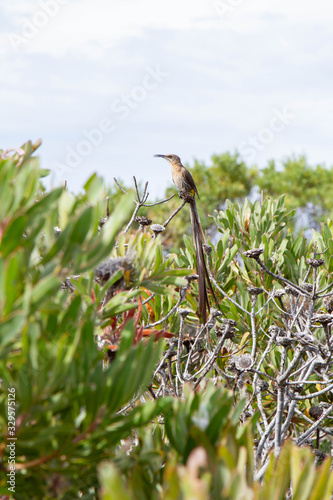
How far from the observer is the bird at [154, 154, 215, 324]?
341cm

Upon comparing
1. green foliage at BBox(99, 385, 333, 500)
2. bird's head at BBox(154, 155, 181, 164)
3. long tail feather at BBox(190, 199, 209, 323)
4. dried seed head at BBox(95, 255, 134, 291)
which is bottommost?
green foliage at BBox(99, 385, 333, 500)

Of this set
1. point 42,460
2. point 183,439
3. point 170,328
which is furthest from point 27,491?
point 170,328

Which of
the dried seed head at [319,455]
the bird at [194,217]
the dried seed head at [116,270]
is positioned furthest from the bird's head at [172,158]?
the dried seed head at [116,270]

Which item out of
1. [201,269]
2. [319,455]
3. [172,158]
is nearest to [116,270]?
[201,269]

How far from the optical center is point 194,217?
14.2 feet

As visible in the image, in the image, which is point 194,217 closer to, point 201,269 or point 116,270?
point 201,269

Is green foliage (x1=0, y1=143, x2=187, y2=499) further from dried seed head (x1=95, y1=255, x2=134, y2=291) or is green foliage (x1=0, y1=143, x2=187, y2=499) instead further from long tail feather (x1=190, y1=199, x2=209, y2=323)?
long tail feather (x1=190, y1=199, x2=209, y2=323)

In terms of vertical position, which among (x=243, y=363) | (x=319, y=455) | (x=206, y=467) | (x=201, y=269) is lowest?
(x=206, y=467)

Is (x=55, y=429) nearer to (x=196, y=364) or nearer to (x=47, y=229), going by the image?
(x=47, y=229)

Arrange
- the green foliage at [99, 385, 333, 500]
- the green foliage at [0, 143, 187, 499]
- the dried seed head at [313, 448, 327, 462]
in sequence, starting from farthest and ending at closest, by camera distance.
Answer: the dried seed head at [313, 448, 327, 462] → the green foliage at [0, 143, 187, 499] → the green foliage at [99, 385, 333, 500]

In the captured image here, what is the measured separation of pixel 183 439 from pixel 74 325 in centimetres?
49

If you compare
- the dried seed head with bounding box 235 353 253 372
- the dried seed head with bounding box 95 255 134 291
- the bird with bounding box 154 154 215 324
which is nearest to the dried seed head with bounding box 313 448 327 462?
the dried seed head with bounding box 235 353 253 372

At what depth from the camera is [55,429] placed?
4.39ft

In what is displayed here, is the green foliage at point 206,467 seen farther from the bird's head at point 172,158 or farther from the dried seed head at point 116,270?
the bird's head at point 172,158
